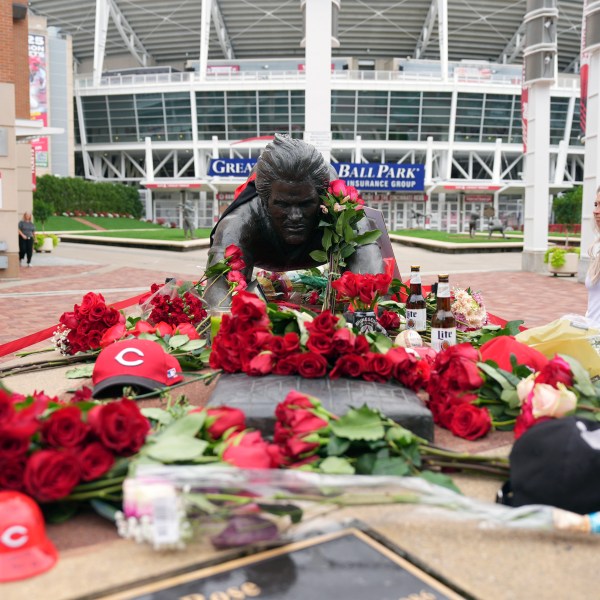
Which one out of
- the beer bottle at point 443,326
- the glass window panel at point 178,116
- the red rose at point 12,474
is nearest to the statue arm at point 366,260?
the beer bottle at point 443,326

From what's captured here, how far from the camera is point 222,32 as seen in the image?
56.4 metres

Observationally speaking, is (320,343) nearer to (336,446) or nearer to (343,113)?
(336,446)

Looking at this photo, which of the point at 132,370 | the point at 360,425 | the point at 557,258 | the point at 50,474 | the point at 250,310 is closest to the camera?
the point at 50,474

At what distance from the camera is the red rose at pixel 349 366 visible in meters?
2.84

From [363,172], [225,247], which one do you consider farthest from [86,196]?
[225,247]

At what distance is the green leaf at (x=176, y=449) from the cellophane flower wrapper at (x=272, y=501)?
98 millimetres

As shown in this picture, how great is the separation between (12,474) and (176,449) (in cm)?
48

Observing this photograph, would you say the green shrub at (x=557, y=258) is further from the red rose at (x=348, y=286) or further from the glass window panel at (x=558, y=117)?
the glass window panel at (x=558, y=117)

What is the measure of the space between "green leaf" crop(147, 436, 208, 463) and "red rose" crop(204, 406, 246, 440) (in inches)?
3.5

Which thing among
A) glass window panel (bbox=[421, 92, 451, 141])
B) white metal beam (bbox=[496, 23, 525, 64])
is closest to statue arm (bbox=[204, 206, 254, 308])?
glass window panel (bbox=[421, 92, 451, 141])

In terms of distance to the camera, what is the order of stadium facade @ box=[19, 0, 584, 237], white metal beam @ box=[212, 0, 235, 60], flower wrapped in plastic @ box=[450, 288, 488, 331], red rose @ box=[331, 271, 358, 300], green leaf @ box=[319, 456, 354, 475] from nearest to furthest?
1. green leaf @ box=[319, 456, 354, 475]
2. red rose @ box=[331, 271, 358, 300]
3. flower wrapped in plastic @ box=[450, 288, 488, 331]
4. stadium facade @ box=[19, 0, 584, 237]
5. white metal beam @ box=[212, 0, 235, 60]

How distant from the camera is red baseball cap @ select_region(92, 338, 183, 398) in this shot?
318cm

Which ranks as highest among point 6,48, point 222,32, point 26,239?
point 222,32

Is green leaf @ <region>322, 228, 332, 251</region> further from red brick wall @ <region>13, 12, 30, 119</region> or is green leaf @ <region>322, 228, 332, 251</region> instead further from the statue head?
red brick wall @ <region>13, 12, 30, 119</region>
